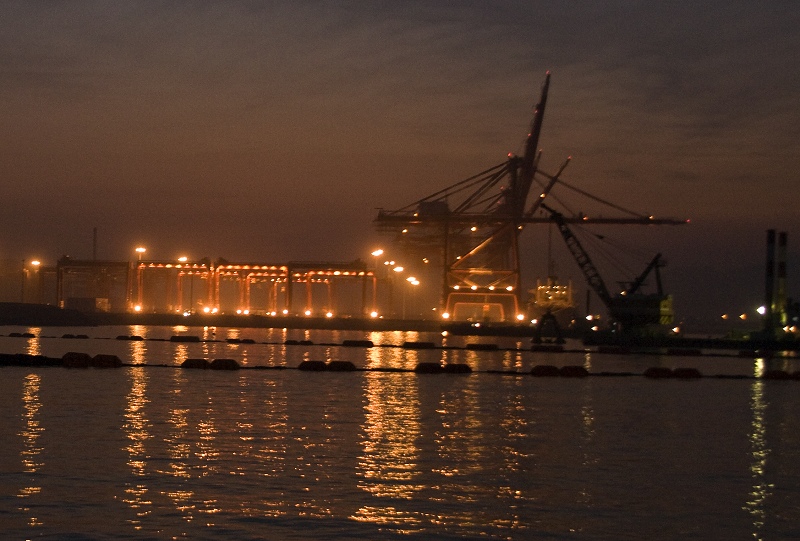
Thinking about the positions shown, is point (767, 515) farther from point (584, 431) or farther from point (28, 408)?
point (28, 408)

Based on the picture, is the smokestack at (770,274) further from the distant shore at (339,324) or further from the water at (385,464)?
the water at (385,464)

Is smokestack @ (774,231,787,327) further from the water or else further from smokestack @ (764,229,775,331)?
the water

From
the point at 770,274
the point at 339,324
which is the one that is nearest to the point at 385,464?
the point at 770,274

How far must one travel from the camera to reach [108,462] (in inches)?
771

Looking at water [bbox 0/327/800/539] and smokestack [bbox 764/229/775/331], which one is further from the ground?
smokestack [bbox 764/229/775/331]

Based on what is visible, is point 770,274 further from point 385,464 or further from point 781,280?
point 385,464

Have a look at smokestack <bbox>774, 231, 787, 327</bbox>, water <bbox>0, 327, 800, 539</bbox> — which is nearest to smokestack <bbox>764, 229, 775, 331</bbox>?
smokestack <bbox>774, 231, 787, 327</bbox>

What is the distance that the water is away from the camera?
15078 mm

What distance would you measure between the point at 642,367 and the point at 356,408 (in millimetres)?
38378

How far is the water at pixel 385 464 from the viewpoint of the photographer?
15078 millimetres

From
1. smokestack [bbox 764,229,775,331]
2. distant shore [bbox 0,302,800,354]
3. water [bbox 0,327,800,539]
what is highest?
smokestack [bbox 764,229,775,331]

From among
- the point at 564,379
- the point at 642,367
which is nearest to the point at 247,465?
the point at 564,379

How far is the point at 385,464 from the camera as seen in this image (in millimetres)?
20406

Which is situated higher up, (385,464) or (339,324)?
(339,324)
